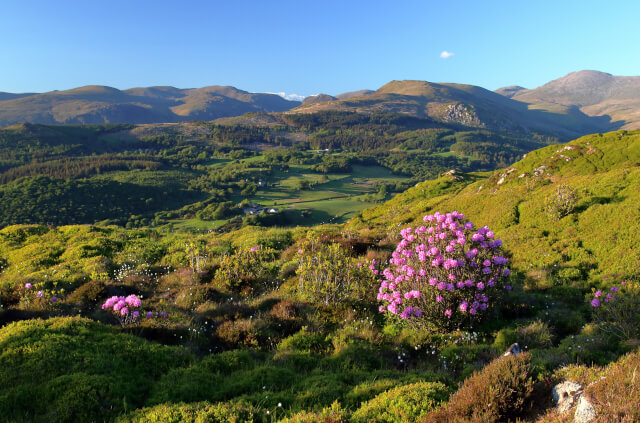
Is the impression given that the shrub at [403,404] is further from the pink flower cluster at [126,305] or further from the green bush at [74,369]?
the pink flower cluster at [126,305]

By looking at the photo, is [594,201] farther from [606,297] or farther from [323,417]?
[323,417]

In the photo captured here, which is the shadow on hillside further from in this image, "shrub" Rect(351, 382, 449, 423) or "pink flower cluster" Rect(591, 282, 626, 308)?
"shrub" Rect(351, 382, 449, 423)

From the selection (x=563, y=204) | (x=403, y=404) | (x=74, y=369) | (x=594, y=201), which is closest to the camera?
(x=403, y=404)

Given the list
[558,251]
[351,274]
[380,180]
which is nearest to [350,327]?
[351,274]

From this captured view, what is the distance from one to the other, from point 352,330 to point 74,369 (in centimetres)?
524

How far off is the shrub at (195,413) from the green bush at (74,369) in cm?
43

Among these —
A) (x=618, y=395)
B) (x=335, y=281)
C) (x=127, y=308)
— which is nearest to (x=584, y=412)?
(x=618, y=395)

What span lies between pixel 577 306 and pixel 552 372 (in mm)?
4503

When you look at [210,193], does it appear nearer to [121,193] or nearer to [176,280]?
[121,193]

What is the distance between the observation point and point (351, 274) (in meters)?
9.39

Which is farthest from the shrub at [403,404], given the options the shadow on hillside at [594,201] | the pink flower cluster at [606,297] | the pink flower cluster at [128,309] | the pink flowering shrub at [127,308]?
the shadow on hillside at [594,201]

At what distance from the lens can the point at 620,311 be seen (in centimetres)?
701

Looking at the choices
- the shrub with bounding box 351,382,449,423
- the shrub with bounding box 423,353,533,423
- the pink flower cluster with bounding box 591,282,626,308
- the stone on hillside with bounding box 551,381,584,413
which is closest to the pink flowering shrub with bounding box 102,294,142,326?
the shrub with bounding box 351,382,449,423

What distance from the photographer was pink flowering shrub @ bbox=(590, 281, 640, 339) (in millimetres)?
6547
